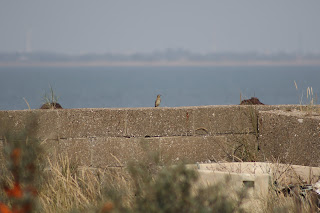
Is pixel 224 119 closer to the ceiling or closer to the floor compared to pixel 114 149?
closer to the ceiling

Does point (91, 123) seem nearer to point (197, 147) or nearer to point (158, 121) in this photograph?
point (158, 121)

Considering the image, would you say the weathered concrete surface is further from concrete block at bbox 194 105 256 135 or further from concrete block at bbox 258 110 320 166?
concrete block at bbox 194 105 256 135

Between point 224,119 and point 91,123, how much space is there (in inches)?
74.6

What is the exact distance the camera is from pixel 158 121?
21.1ft

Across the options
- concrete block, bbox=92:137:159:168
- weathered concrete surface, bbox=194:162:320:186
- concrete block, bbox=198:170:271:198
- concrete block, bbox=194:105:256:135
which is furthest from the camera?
concrete block, bbox=194:105:256:135

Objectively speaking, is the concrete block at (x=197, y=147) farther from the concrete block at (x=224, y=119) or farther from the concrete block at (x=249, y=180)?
the concrete block at (x=249, y=180)

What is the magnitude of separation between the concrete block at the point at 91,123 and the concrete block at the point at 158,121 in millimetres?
144

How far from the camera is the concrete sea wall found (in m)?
6.38

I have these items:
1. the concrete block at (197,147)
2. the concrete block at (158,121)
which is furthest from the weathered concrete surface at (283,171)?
the concrete block at (158,121)

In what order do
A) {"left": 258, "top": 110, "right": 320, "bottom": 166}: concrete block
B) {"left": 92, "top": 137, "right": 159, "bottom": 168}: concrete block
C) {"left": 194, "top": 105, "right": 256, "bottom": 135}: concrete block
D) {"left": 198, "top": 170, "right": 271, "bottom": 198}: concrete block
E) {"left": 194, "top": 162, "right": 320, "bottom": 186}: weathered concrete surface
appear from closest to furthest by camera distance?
{"left": 198, "top": 170, "right": 271, "bottom": 198}: concrete block, {"left": 194, "top": 162, "right": 320, "bottom": 186}: weathered concrete surface, {"left": 258, "top": 110, "right": 320, "bottom": 166}: concrete block, {"left": 92, "top": 137, "right": 159, "bottom": 168}: concrete block, {"left": 194, "top": 105, "right": 256, "bottom": 135}: concrete block

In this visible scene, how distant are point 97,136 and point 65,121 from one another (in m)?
0.50

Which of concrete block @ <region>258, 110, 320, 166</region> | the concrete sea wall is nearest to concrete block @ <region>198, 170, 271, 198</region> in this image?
concrete block @ <region>258, 110, 320, 166</region>

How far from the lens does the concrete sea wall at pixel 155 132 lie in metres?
6.38

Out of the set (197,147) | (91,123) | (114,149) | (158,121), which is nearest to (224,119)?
(197,147)
